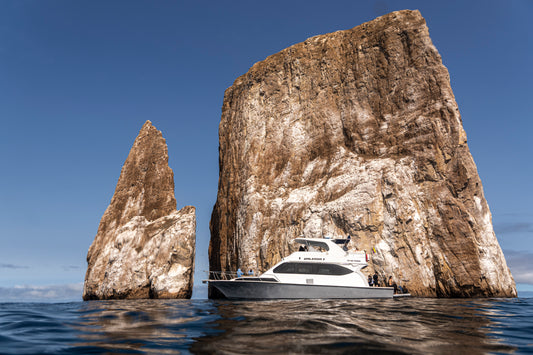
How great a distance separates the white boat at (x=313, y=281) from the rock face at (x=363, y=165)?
1094cm

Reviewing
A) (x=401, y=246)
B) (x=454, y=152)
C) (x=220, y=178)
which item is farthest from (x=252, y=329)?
(x=220, y=178)

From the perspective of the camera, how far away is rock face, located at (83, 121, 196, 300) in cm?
3800

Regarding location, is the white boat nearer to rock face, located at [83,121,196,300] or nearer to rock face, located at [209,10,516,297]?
rock face, located at [209,10,516,297]

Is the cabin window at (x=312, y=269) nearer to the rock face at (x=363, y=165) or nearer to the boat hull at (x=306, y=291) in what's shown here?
the boat hull at (x=306, y=291)

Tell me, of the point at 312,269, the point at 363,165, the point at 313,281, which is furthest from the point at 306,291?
the point at 363,165

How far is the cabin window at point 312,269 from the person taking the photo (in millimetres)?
23406

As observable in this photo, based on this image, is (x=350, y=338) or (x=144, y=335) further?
(x=144, y=335)

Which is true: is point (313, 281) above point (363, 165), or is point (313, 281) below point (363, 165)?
below

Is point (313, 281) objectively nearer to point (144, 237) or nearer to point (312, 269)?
point (312, 269)

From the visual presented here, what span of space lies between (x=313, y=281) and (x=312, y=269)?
2.44ft

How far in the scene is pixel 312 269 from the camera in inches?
923

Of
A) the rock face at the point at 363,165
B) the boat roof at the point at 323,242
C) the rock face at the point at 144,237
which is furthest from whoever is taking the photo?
the rock face at the point at 144,237

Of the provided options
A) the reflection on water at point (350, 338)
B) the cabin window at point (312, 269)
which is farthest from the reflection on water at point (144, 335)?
the cabin window at point (312, 269)

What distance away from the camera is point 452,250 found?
33.4 m
